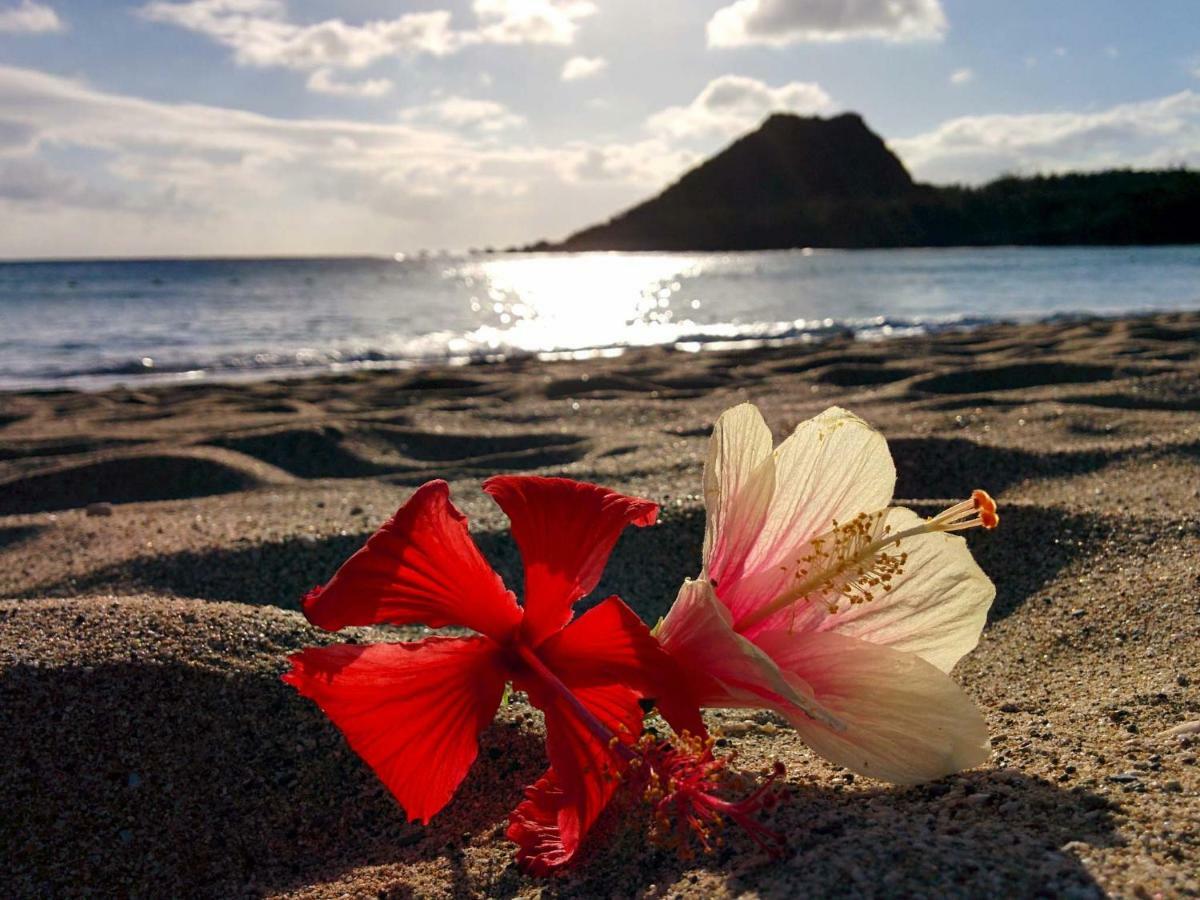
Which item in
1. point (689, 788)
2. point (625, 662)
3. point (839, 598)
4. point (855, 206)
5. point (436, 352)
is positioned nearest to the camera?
point (689, 788)

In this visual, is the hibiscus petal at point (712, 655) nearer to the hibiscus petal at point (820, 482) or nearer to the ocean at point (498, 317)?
the hibiscus petal at point (820, 482)

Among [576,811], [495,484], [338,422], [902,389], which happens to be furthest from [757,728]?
[902,389]

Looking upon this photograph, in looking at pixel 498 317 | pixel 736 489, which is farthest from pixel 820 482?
pixel 498 317

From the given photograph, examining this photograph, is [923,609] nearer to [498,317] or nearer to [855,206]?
[498,317]

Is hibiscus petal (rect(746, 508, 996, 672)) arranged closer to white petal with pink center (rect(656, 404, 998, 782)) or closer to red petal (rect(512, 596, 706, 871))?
white petal with pink center (rect(656, 404, 998, 782))

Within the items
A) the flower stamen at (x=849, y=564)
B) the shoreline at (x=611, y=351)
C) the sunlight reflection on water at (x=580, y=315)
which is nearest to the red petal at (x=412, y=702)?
the flower stamen at (x=849, y=564)

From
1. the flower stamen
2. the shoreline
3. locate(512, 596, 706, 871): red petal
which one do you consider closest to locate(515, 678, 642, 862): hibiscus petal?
locate(512, 596, 706, 871): red petal

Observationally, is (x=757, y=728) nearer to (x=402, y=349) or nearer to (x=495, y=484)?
(x=495, y=484)
